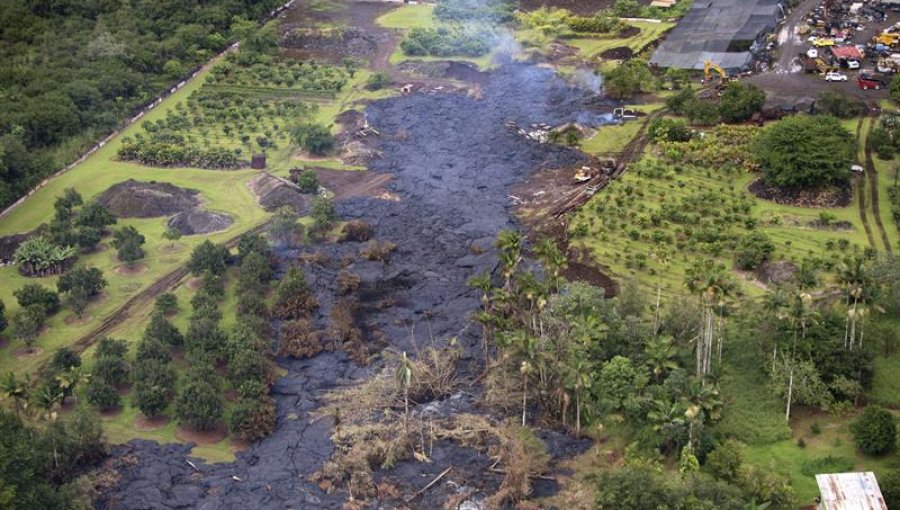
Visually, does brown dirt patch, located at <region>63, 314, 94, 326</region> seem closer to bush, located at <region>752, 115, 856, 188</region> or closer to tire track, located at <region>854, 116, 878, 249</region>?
bush, located at <region>752, 115, 856, 188</region>

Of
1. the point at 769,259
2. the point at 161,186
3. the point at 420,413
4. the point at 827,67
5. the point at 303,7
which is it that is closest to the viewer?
the point at 420,413

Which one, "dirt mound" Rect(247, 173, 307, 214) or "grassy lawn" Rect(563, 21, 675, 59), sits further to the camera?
"grassy lawn" Rect(563, 21, 675, 59)

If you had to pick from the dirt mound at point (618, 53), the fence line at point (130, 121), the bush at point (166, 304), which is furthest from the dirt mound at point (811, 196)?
the fence line at point (130, 121)

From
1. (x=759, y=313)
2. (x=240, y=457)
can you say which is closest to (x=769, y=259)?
(x=759, y=313)

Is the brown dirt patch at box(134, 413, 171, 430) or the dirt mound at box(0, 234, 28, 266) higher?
the dirt mound at box(0, 234, 28, 266)

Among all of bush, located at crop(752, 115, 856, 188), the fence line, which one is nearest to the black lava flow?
bush, located at crop(752, 115, 856, 188)

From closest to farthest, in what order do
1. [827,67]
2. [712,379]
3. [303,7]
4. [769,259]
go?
[712,379]
[769,259]
[827,67]
[303,7]

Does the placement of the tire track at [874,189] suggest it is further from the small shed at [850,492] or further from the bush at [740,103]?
the small shed at [850,492]

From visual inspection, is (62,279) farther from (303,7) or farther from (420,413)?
(303,7)
